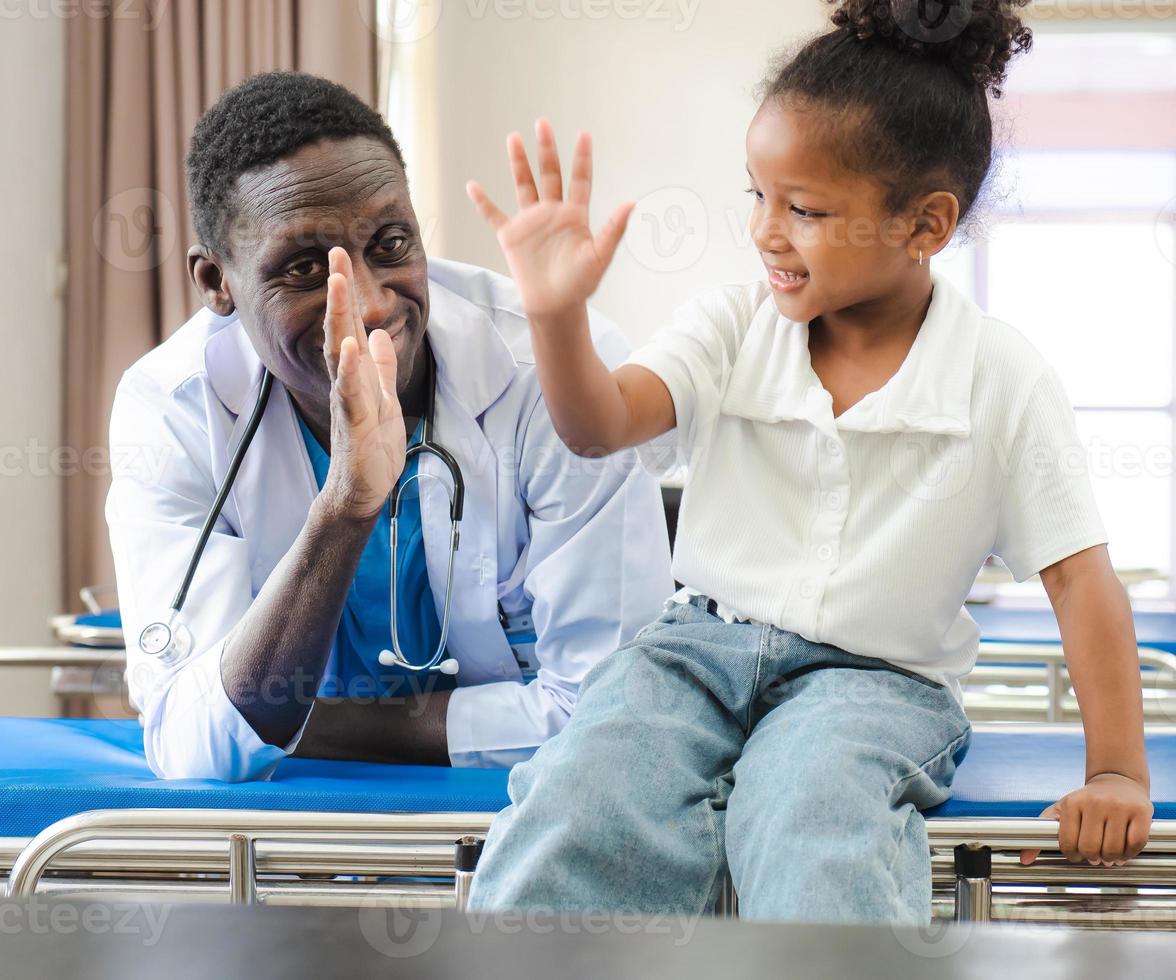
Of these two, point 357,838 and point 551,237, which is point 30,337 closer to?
point 357,838

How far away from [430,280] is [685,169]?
324cm

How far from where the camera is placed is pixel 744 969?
1.52 ft

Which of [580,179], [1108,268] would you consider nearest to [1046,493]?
[580,179]

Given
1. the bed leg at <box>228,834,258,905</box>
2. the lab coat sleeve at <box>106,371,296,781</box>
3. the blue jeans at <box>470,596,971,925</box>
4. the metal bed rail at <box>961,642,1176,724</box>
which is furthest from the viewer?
the metal bed rail at <box>961,642,1176,724</box>

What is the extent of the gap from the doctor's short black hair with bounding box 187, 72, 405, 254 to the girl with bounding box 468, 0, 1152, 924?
1.70 ft

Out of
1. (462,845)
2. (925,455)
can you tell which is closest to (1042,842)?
(925,455)

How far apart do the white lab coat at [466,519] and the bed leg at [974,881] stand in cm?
48

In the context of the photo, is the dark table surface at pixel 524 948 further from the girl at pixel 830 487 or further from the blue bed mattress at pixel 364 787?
the blue bed mattress at pixel 364 787

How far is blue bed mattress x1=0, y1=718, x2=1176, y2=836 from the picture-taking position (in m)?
1.30

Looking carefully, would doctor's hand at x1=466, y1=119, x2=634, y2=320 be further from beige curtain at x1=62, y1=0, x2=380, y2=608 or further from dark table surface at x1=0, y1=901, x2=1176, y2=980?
beige curtain at x1=62, y1=0, x2=380, y2=608


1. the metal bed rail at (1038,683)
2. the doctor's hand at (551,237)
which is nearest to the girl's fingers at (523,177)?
the doctor's hand at (551,237)

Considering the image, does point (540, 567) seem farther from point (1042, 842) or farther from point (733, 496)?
Result: point (1042, 842)

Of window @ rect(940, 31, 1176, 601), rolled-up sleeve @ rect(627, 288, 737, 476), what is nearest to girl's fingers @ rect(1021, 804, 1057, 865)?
rolled-up sleeve @ rect(627, 288, 737, 476)

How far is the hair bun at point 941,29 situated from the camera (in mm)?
1220
